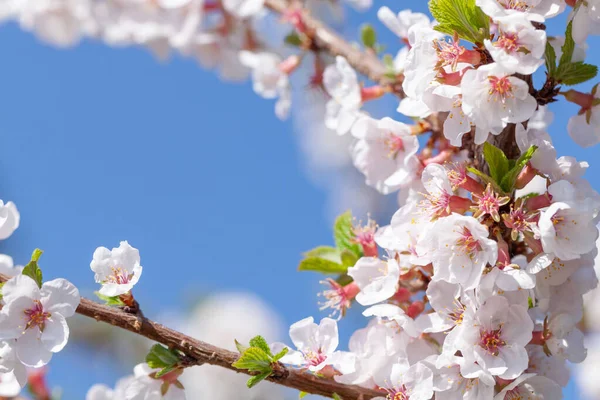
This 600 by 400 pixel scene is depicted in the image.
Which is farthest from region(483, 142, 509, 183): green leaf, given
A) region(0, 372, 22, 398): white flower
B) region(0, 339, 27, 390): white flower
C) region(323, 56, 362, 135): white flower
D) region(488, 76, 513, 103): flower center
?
region(0, 372, 22, 398): white flower

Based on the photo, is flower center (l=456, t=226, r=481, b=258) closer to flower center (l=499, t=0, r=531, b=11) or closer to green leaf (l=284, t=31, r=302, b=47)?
flower center (l=499, t=0, r=531, b=11)

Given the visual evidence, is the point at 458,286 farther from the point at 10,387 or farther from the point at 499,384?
the point at 10,387

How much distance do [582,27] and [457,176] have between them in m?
0.59

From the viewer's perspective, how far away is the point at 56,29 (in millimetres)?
4844

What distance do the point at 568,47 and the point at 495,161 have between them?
44 cm

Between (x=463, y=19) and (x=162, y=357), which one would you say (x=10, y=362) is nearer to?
(x=162, y=357)

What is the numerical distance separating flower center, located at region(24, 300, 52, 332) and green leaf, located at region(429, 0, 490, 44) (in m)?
1.38

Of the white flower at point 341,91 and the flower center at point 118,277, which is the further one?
the white flower at point 341,91

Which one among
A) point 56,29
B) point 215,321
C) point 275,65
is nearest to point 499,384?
point 275,65

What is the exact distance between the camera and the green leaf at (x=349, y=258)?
2473 mm

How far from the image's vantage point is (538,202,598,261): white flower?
6.06 feet

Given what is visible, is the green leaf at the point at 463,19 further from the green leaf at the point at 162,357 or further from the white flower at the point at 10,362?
the white flower at the point at 10,362

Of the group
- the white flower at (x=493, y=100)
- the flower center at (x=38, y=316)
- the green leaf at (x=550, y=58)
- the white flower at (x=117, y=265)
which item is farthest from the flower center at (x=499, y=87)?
the flower center at (x=38, y=316)

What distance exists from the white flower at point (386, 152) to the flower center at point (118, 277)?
3.04ft
